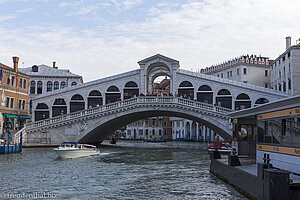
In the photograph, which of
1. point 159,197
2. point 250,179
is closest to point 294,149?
point 250,179

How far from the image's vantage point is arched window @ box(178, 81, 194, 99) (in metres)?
38.8

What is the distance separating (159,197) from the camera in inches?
463

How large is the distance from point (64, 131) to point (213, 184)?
902 inches

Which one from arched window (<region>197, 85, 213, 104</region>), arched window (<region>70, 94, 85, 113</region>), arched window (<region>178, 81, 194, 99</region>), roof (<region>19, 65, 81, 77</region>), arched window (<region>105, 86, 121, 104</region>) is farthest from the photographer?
roof (<region>19, 65, 81, 77</region>)

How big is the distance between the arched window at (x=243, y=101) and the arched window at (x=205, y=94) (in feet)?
9.51

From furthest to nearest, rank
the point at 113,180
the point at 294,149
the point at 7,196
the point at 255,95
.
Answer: the point at 255,95 < the point at 113,180 < the point at 7,196 < the point at 294,149

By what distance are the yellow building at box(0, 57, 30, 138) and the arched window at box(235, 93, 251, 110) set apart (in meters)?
23.2

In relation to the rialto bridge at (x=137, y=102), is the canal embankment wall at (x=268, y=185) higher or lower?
lower

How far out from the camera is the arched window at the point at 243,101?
37.5m

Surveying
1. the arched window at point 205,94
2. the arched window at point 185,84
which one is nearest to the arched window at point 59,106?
the arched window at point 185,84

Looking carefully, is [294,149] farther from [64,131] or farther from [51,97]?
[51,97]

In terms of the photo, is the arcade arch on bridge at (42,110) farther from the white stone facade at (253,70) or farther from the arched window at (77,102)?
the white stone facade at (253,70)

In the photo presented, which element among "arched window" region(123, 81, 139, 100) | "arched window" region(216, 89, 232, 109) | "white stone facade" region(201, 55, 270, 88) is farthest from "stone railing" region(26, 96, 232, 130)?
"white stone facade" region(201, 55, 270, 88)

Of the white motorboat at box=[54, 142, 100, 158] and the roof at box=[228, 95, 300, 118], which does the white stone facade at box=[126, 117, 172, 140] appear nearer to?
the white motorboat at box=[54, 142, 100, 158]
